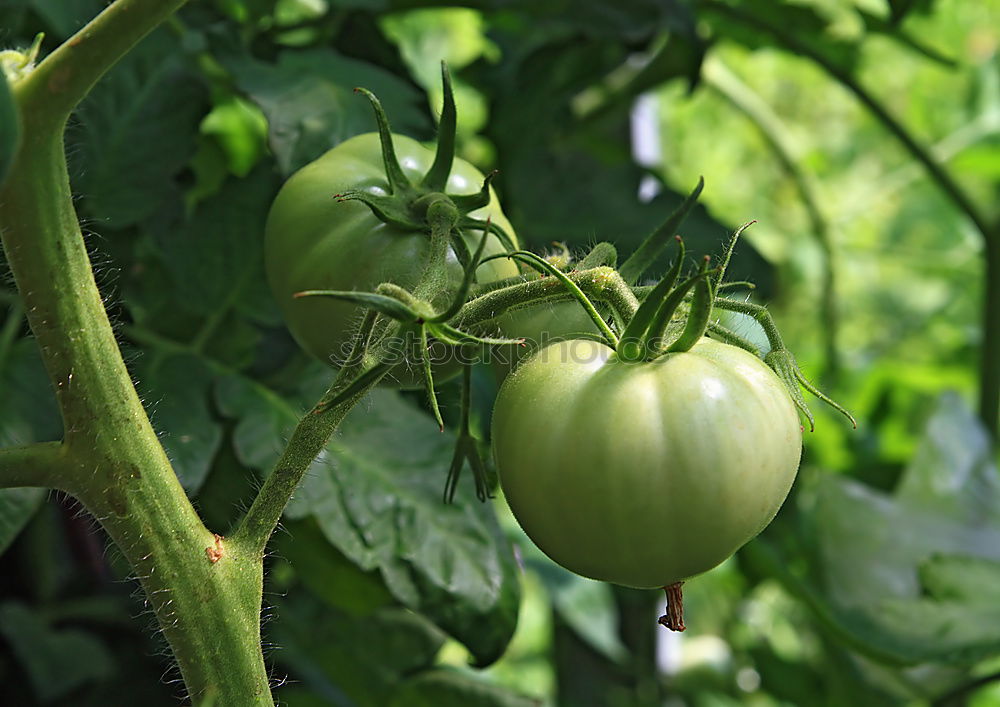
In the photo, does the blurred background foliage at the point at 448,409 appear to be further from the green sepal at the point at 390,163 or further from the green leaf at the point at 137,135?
the green sepal at the point at 390,163

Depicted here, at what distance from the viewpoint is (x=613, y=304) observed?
37 cm

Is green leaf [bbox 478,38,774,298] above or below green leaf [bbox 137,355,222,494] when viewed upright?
below

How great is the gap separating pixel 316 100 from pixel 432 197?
0.69ft

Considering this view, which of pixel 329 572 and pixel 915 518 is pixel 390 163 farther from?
pixel 915 518

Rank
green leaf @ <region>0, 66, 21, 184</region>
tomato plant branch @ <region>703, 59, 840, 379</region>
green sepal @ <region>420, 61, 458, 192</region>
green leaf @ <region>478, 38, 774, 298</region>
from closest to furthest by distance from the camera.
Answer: green leaf @ <region>0, 66, 21, 184</region> → green sepal @ <region>420, 61, 458, 192</region> → green leaf @ <region>478, 38, 774, 298</region> → tomato plant branch @ <region>703, 59, 840, 379</region>

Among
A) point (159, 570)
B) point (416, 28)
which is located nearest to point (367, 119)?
point (159, 570)

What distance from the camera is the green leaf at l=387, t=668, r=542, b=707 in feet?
2.17

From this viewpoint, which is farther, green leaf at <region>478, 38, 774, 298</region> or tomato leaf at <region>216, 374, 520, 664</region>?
green leaf at <region>478, 38, 774, 298</region>

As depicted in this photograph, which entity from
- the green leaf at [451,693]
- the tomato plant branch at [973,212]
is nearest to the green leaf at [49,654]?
the green leaf at [451,693]

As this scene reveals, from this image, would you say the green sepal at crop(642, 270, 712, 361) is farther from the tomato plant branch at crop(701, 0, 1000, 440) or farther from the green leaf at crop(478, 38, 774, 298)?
the tomato plant branch at crop(701, 0, 1000, 440)

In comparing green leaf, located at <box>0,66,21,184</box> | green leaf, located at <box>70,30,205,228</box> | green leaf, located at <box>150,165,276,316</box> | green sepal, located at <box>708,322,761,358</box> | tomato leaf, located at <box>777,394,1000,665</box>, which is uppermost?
green leaf, located at <box>0,66,21,184</box>

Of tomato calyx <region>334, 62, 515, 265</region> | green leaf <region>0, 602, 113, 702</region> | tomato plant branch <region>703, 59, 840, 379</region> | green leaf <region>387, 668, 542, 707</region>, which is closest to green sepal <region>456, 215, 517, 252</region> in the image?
tomato calyx <region>334, 62, 515, 265</region>

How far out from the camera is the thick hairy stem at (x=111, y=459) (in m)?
0.36

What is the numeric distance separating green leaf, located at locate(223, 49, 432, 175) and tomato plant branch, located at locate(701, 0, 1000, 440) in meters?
0.46
